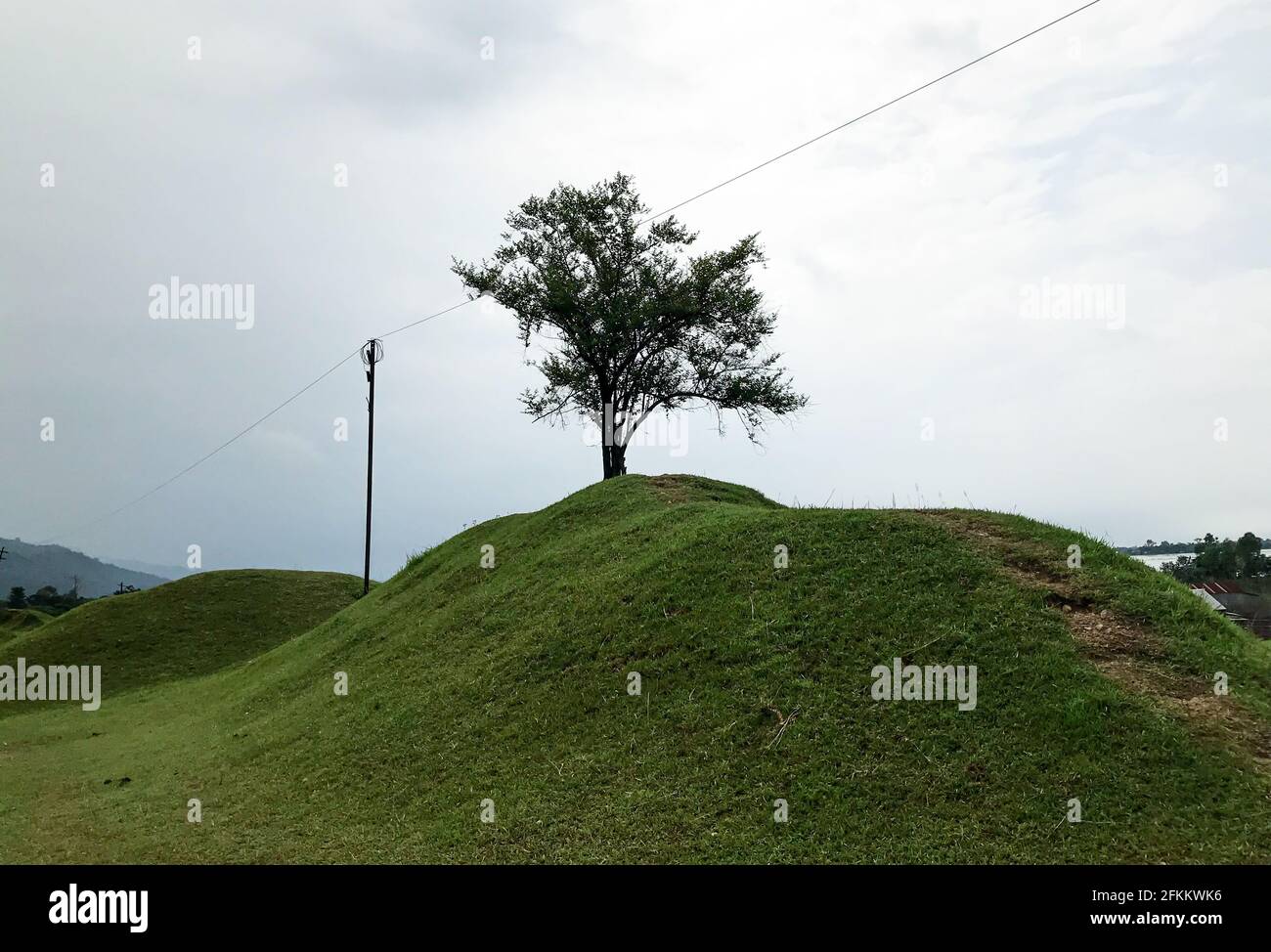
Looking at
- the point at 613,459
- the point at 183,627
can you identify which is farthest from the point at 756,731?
the point at 183,627

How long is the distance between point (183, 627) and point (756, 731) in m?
34.6

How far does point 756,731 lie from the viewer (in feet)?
35.8

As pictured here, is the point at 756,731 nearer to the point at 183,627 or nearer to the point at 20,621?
the point at 183,627

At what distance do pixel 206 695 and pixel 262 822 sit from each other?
630 inches

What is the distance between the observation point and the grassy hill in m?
9.08

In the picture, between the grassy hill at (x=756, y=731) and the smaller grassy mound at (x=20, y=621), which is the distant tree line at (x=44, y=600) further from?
the grassy hill at (x=756, y=731)

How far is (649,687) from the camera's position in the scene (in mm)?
12586

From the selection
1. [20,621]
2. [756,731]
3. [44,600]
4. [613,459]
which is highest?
[613,459]

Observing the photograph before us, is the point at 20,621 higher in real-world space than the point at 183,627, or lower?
lower

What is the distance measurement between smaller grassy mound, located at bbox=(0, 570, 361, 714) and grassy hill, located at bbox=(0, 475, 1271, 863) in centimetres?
1473

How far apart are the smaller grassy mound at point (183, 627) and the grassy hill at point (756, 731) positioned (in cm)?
1473

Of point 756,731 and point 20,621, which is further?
point 20,621
